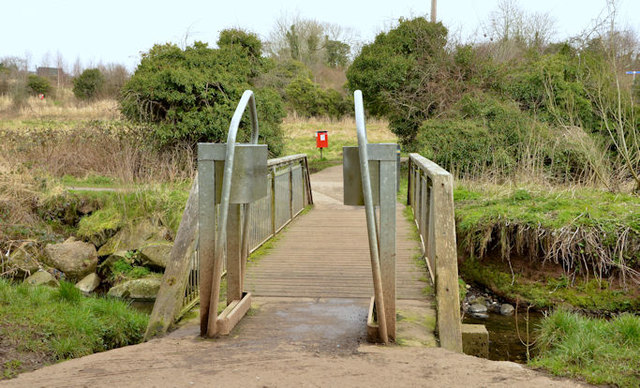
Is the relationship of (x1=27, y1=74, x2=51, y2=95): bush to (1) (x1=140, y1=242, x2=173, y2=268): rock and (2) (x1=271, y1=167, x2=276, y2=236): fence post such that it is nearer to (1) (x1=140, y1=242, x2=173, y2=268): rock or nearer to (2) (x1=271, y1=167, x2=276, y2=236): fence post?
(1) (x1=140, y1=242, x2=173, y2=268): rock

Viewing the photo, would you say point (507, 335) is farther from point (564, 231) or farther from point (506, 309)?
point (564, 231)

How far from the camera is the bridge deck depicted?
5633 millimetres

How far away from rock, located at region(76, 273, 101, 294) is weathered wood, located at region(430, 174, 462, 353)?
7234 millimetres

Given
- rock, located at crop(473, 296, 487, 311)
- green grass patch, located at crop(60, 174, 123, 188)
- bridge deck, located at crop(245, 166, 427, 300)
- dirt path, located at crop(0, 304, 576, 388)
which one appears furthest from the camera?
green grass patch, located at crop(60, 174, 123, 188)

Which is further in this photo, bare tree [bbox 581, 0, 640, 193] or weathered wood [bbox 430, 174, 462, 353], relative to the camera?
bare tree [bbox 581, 0, 640, 193]

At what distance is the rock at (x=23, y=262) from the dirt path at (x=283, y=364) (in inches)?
247

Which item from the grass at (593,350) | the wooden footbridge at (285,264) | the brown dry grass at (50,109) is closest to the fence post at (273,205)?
the wooden footbridge at (285,264)

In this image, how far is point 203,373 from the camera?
3361 millimetres

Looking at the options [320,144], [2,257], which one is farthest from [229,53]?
[2,257]

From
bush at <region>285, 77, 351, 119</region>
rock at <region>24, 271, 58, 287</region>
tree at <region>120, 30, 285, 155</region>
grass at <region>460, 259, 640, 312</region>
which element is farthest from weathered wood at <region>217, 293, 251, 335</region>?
bush at <region>285, 77, 351, 119</region>

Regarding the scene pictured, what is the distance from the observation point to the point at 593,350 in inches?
164

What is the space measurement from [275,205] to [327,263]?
1.99 meters

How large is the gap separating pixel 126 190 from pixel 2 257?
274cm

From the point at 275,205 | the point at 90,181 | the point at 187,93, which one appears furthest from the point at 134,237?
the point at 187,93
